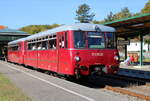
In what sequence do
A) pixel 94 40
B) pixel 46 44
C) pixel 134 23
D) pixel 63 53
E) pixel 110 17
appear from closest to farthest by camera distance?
pixel 94 40 < pixel 63 53 < pixel 46 44 < pixel 134 23 < pixel 110 17

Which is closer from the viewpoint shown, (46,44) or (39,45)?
(46,44)

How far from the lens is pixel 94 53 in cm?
1226

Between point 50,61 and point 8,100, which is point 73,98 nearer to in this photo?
point 8,100

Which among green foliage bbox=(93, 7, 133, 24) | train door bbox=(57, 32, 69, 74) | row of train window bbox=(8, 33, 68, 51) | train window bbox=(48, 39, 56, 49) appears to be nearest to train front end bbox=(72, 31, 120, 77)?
train door bbox=(57, 32, 69, 74)

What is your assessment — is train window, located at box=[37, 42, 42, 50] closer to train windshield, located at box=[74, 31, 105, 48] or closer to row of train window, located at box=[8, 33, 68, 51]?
row of train window, located at box=[8, 33, 68, 51]

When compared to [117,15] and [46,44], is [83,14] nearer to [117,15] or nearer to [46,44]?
[117,15]

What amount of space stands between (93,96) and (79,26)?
4614 millimetres

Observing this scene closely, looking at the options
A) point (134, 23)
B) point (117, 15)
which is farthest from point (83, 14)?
point (134, 23)

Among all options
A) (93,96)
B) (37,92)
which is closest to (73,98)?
(93,96)

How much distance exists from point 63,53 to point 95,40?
5.46ft

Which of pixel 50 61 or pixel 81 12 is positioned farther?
pixel 81 12

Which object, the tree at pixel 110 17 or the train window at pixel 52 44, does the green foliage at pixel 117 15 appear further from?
the train window at pixel 52 44

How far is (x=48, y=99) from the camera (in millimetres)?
8234

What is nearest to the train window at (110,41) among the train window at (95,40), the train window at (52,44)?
the train window at (95,40)
